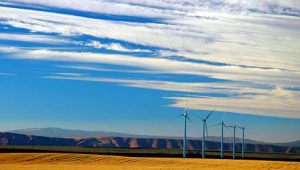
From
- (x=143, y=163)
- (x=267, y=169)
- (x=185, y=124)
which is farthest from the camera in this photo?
(x=185, y=124)

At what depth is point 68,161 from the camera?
9575 centimetres

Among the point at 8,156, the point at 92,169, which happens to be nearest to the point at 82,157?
the point at 8,156

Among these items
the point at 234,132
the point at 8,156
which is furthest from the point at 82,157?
the point at 234,132

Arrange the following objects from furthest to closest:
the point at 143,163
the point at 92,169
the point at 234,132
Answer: the point at 234,132 → the point at 143,163 → the point at 92,169

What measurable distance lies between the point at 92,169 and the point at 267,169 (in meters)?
23.7

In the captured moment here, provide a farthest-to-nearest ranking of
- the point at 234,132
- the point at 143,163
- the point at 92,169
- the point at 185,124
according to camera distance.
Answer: the point at 234,132 < the point at 185,124 < the point at 143,163 < the point at 92,169

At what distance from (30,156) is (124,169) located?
34.3 m

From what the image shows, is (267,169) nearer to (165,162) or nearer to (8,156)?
(165,162)

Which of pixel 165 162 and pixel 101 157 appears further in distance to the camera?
pixel 101 157

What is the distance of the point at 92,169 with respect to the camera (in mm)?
72750

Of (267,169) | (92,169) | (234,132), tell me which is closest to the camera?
(92,169)

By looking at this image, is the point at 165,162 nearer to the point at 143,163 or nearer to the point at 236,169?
the point at 143,163

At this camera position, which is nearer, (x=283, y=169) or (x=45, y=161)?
(x=283, y=169)

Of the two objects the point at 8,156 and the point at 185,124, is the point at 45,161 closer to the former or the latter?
the point at 8,156
